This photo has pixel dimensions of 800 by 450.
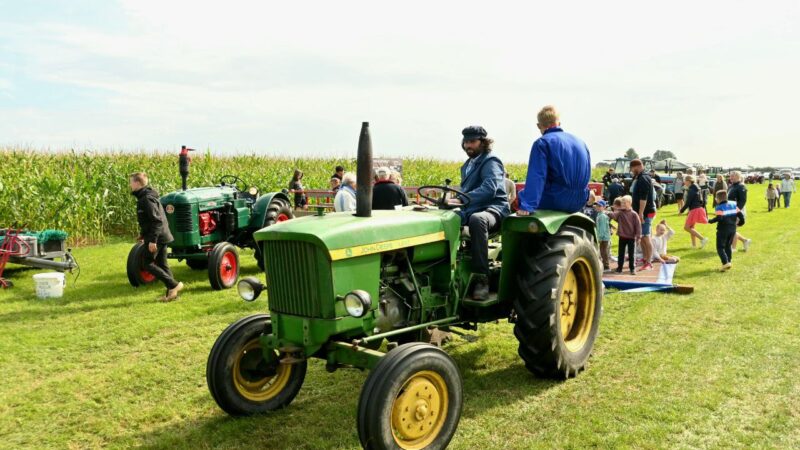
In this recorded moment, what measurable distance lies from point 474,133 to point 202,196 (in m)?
5.70

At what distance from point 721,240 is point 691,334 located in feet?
14.3

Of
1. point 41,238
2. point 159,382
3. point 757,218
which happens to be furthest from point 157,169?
point 757,218

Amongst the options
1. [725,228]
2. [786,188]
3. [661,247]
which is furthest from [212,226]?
[786,188]

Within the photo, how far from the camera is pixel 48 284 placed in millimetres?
8297

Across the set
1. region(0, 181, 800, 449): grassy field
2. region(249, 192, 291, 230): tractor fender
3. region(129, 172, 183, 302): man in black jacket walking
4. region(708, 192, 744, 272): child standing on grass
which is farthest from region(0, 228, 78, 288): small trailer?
region(708, 192, 744, 272): child standing on grass

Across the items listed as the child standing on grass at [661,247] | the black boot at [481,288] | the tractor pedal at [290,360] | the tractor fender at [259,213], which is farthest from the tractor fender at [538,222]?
the child standing on grass at [661,247]

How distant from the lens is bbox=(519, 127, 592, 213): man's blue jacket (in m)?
4.71

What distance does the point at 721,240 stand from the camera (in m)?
Result: 9.70

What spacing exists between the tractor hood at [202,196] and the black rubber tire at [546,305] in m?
5.89

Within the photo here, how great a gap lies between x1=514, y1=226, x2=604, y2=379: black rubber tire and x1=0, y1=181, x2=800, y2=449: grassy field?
0.18m

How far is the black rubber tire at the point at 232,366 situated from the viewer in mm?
4078

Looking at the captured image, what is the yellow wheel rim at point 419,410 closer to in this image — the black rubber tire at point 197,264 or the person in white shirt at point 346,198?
the person in white shirt at point 346,198

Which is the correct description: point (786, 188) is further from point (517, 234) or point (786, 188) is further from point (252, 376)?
point (252, 376)

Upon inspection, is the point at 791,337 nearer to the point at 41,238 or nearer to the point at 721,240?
the point at 721,240
